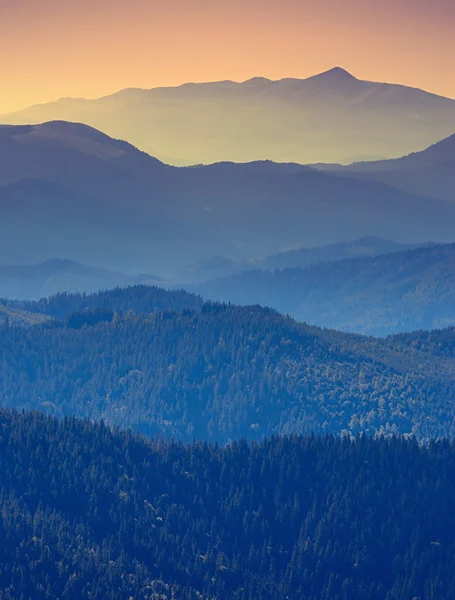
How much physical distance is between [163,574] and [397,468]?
143 ft

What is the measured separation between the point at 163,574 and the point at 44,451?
24005 millimetres

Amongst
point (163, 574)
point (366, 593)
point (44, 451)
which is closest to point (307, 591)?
point (366, 593)

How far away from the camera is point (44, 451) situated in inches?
7057

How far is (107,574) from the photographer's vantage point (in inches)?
5989

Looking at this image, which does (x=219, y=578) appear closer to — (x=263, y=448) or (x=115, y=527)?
(x=115, y=527)

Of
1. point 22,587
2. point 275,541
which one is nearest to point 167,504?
point 275,541

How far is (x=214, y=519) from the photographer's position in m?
182

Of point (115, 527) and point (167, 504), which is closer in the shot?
point (115, 527)

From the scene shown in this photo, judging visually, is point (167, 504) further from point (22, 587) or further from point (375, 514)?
point (22, 587)

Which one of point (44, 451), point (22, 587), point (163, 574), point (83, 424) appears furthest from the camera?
point (83, 424)

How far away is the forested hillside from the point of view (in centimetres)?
15525

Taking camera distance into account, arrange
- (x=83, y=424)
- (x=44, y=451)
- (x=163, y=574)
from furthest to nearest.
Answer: (x=83, y=424)
(x=44, y=451)
(x=163, y=574)

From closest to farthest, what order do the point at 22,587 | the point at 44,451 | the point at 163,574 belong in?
the point at 22,587, the point at 163,574, the point at 44,451

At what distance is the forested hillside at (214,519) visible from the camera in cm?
15525
